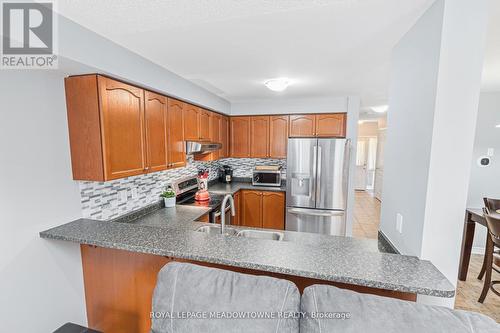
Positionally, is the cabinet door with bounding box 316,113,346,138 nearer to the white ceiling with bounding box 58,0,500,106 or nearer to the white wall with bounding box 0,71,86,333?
the white ceiling with bounding box 58,0,500,106

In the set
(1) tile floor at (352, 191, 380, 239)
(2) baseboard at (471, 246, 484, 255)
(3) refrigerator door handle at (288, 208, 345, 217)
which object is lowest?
(1) tile floor at (352, 191, 380, 239)

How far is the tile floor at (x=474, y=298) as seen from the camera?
2.21 metres

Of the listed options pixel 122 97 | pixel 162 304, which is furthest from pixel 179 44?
pixel 162 304

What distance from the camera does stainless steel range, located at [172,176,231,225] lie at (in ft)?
9.08

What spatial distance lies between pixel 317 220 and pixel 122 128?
9.19ft

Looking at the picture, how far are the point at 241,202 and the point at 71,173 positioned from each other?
2379mm

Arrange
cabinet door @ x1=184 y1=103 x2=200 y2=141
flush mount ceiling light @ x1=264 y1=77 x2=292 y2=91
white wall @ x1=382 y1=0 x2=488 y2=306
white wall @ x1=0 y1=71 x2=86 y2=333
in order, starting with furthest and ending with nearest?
cabinet door @ x1=184 y1=103 x2=200 y2=141 < flush mount ceiling light @ x1=264 y1=77 x2=292 y2=91 < white wall @ x1=0 y1=71 x2=86 y2=333 < white wall @ x1=382 y1=0 x2=488 y2=306

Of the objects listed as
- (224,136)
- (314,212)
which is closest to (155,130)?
(224,136)

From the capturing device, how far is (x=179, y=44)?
163cm

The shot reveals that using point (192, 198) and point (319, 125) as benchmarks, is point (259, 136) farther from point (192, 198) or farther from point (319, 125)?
point (192, 198)

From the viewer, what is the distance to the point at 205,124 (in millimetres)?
3072

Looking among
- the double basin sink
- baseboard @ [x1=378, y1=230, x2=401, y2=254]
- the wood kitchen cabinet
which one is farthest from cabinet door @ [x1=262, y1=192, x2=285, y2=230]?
the wood kitchen cabinet

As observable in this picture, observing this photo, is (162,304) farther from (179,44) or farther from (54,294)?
(179,44)

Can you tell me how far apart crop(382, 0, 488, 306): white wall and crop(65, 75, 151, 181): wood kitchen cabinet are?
1.96m
